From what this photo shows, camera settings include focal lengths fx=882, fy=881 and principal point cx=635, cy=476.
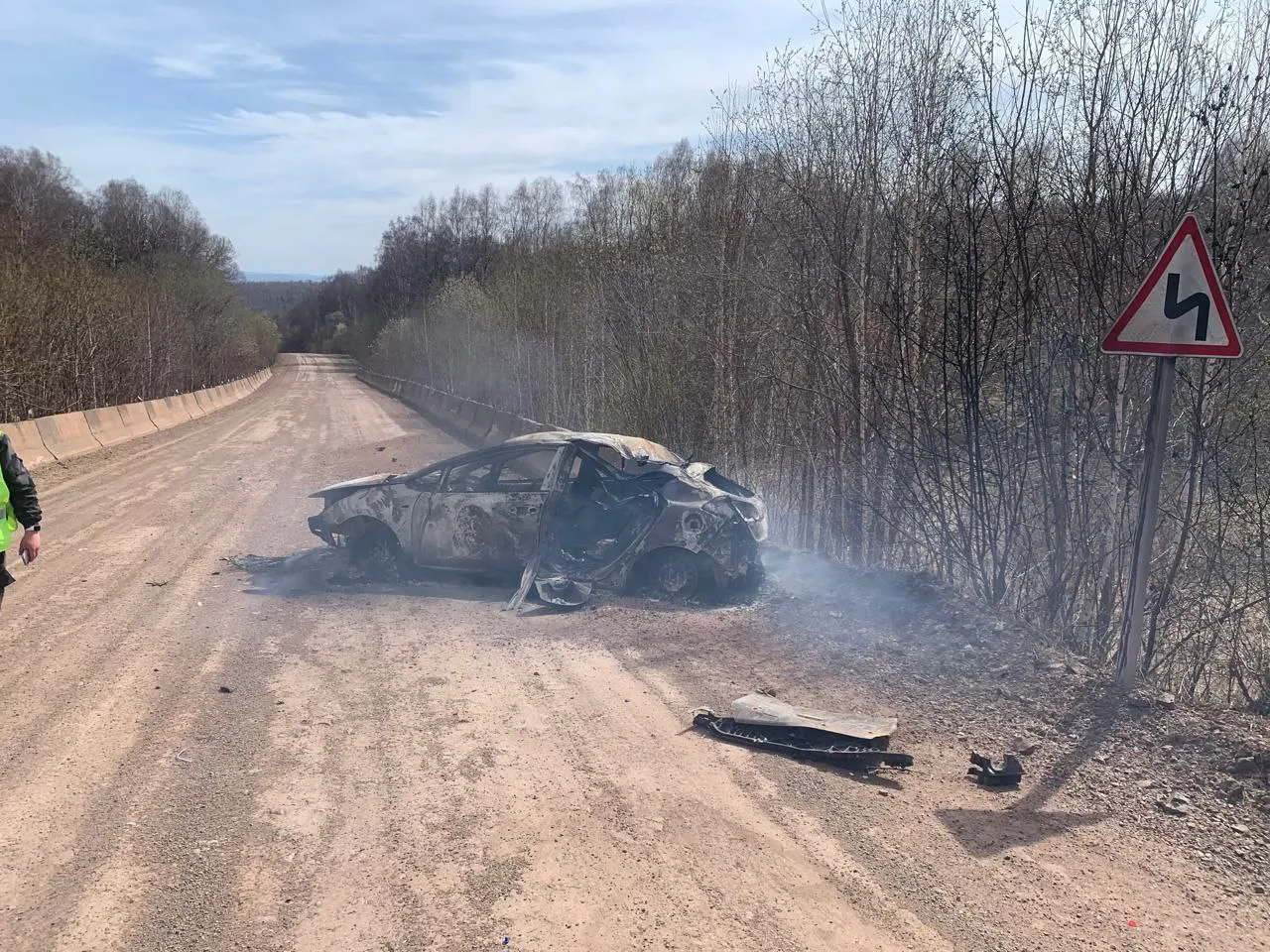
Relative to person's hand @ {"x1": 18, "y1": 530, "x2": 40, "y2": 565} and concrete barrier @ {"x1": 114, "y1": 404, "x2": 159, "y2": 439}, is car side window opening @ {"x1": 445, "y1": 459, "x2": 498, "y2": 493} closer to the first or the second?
person's hand @ {"x1": 18, "y1": 530, "x2": 40, "y2": 565}

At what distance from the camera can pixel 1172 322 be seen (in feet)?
16.2

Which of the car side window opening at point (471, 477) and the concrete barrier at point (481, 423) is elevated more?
the car side window opening at point (471, 477)

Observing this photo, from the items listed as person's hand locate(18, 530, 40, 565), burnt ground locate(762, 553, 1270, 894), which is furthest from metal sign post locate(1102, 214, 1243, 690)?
person's hand locate(18, 530, 40, 565)

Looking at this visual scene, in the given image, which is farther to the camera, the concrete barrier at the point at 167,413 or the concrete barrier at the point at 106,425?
the concrete barrier at the point at 167,413

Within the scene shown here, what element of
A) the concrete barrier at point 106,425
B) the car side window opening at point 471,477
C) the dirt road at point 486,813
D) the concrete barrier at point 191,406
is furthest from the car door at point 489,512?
the concrete barrier at point 191,406

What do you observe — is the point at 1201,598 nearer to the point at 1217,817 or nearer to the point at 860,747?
the point at 1217,817

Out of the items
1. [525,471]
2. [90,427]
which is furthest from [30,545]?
[90,427]

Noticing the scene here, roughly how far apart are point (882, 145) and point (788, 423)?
12.2 feet

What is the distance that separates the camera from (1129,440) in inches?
266

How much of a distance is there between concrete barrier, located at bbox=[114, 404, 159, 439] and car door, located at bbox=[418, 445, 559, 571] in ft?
62.3

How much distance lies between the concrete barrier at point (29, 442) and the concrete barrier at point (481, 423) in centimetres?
974

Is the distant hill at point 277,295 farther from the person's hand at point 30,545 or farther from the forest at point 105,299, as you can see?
the person's hand at point 30,545

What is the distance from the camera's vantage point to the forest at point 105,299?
68.8 ft

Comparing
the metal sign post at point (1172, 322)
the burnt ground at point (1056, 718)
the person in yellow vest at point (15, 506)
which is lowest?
the burnt ground at point (1056, 718)
